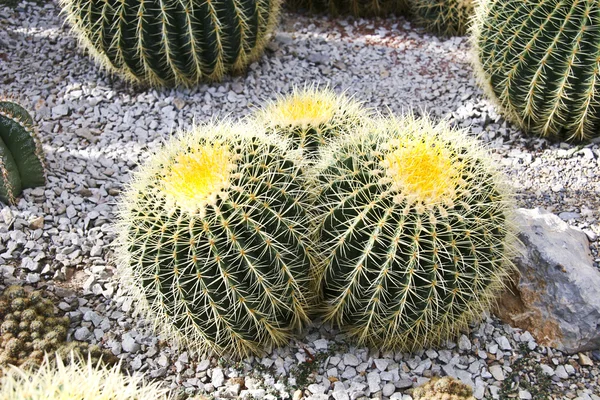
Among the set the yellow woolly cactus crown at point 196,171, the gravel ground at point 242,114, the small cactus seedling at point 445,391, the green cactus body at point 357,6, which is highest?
the yellow woolly cactus crown at point 196,171

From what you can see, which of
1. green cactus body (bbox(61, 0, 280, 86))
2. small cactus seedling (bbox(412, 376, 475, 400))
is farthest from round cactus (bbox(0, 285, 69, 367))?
green cactus body (bbox(61, 0, 280, 86))

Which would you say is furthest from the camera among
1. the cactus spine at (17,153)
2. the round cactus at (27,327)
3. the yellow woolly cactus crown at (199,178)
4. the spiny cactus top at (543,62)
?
the spiny cactus top at (543,62)

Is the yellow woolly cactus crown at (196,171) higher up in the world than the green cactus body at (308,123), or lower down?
higher up

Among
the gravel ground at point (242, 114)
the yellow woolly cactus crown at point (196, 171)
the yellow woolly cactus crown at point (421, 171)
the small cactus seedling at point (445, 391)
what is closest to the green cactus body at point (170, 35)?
the gravel ground at point (242, 114)

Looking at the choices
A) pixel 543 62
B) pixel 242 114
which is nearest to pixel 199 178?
pixel 242 114

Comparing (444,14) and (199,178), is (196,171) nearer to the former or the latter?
(199,178)

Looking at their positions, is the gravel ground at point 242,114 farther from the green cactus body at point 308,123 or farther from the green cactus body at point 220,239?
the green cactus body at point 308,123

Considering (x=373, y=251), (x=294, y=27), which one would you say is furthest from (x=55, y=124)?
(x=373, y=251)

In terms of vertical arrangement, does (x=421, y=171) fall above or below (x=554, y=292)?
above
